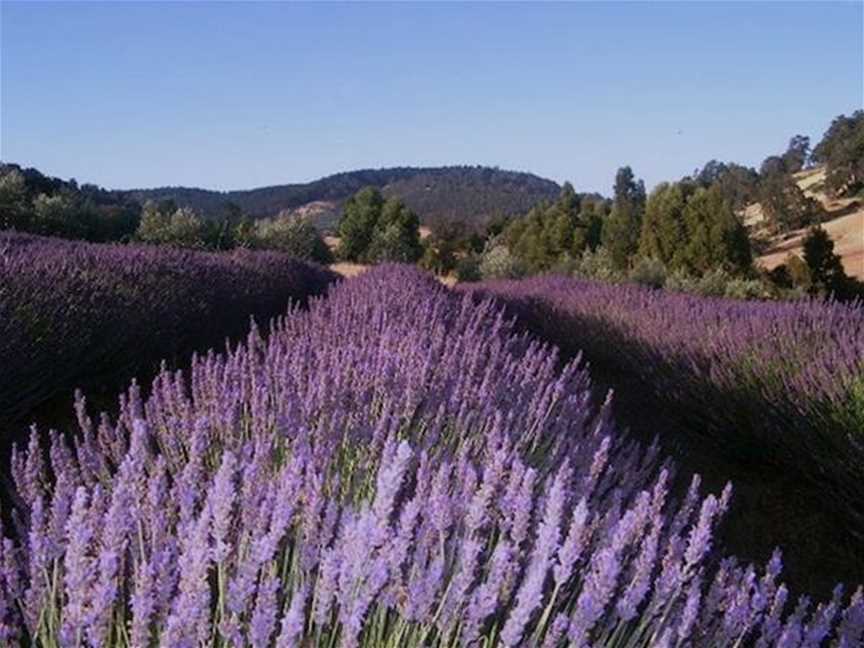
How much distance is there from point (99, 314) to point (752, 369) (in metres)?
3.64

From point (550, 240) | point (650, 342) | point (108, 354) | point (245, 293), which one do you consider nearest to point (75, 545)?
point (108, 354)

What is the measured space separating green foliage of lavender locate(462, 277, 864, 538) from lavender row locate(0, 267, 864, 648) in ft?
6.40

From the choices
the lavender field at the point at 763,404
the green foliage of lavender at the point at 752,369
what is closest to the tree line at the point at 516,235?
the green foliage of lavender at the point at 752,369

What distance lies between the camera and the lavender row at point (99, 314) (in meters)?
4.38

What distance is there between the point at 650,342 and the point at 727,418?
4.85ft

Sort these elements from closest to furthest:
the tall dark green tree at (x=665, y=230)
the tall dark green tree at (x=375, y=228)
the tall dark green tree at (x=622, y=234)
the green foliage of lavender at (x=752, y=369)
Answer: the green foliage of lavender at (x=752, y=369)
the tall dark green tree at (x=665, y=230)
the tall dark green tree at (x=622, y=234)
the tall dark green tree at (x=375, y=228)

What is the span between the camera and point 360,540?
129 centimetres

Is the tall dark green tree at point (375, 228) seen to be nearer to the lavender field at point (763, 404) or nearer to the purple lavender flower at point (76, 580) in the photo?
the lavender field at point (763, 404)

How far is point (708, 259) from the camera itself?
18484 millimetres

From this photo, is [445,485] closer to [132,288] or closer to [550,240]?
[132,288]

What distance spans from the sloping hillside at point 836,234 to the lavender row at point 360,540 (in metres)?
29.5

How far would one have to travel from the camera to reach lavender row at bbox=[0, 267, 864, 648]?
1285 millimetres

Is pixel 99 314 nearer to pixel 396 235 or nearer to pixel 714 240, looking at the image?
pixel 714 240

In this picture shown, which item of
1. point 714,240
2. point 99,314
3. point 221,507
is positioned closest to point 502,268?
point 714,240
